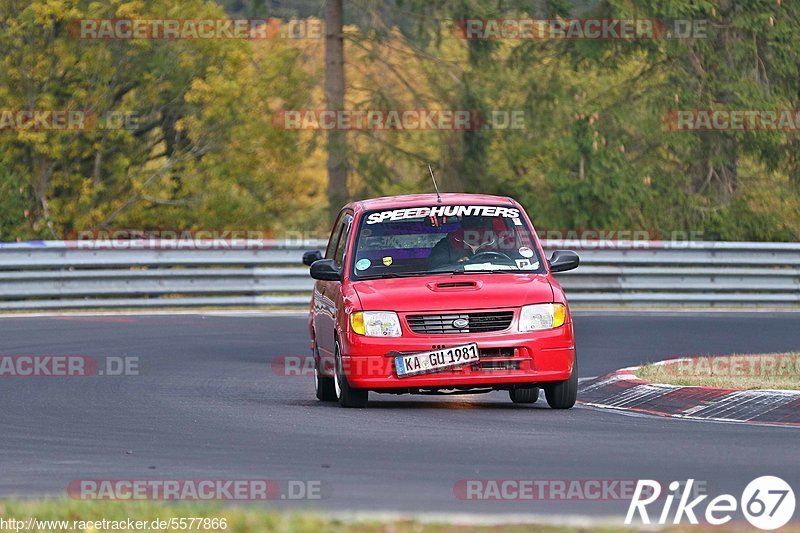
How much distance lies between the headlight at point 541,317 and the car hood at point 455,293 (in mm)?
54

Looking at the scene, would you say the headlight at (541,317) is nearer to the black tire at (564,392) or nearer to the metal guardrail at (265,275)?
the black tire at (564,392)

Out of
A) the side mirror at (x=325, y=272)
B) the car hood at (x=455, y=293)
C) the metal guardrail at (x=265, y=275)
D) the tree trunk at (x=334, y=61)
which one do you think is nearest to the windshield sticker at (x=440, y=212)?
the side mirror at (x=325, y=272)

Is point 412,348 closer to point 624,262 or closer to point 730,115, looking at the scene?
point 624,262

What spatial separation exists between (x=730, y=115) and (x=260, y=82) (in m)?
11.1

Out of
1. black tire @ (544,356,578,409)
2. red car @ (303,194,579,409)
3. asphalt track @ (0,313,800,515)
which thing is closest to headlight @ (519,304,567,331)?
red car @ (303,194,579,409)

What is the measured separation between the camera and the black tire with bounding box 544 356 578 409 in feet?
39.9

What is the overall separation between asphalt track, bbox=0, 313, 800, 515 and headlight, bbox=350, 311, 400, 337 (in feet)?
1.93

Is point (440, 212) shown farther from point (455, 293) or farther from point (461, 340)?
point (461, 340)

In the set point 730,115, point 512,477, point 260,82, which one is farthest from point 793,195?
point 512,477

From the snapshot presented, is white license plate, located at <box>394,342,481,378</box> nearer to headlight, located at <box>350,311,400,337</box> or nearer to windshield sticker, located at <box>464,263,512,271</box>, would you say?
headlight, located at <box>350,311,400,337</box>

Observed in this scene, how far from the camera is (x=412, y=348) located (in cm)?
1189

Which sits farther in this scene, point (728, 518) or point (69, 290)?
point (69, 290)

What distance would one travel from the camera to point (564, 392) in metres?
12.2

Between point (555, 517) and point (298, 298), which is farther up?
point (555, 517)
